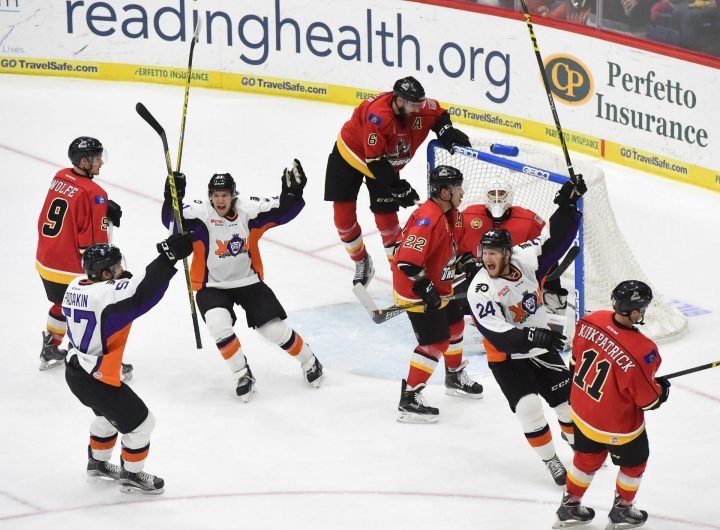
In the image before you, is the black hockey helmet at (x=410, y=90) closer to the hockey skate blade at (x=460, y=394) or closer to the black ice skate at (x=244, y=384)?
the hockey skate blade at (x=460, y=394)

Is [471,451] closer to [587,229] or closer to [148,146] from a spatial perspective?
[587,229]

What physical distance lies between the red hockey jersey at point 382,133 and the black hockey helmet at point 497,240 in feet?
5.84

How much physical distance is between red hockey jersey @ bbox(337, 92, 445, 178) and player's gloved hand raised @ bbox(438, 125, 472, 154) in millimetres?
74

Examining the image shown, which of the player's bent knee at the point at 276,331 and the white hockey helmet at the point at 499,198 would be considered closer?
the white hockey helmet at the point at 499,198

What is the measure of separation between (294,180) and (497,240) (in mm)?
1373

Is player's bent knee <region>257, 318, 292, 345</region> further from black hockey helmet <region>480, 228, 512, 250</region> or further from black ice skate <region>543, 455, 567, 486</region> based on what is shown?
black ice skate <region>543, 455, 567, 486</region>

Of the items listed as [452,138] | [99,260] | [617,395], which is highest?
Answer: [452,138]

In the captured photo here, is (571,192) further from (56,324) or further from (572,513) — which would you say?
(56,324)

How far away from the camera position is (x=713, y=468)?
615 centimetres

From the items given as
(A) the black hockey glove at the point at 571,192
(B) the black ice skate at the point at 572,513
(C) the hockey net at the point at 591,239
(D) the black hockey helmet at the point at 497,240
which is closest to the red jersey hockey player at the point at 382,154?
(C) the hockey net at the point at 591,239

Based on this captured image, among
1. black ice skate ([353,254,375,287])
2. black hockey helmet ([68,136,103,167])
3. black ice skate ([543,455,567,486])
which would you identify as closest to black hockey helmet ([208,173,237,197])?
black hockey helmet ([68,136,103,167])

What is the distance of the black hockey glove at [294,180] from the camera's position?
6883 mm

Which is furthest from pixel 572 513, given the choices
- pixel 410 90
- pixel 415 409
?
pixel 410 90

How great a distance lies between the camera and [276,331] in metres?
6.96
